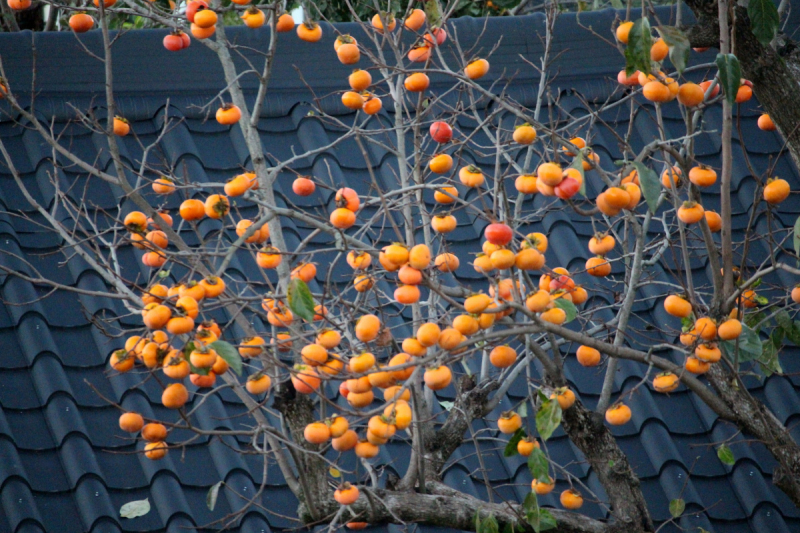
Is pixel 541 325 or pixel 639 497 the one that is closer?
pixel 541 325

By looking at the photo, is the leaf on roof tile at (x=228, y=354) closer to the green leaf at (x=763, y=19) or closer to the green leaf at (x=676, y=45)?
the green leaf at (x=676, y=45)

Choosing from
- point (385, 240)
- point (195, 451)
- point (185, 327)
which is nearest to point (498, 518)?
point (185, 327)

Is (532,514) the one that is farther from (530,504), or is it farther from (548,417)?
(548,417)

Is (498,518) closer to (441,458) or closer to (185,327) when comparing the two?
(441,458)

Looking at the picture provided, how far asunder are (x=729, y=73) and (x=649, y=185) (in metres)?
0.32

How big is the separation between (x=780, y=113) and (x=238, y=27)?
2.26 m

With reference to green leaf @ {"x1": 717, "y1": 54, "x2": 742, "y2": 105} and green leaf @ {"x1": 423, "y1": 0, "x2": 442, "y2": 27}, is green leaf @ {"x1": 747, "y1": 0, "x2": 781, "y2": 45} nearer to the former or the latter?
green leaf @ {"x1": 717, "y1": 54, "x2": 742, "y2": 105}

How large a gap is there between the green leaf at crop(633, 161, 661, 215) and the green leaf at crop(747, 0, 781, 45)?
50 centimetres

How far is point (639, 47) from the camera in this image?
5.20 feet

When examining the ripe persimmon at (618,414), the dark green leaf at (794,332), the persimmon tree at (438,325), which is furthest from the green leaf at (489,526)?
the dark green leaf at (794,332)

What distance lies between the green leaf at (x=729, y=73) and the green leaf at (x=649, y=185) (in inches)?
9.8

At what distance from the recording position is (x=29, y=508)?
2318 mm

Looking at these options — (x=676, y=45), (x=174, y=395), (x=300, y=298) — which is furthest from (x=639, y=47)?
(x=174, y=395)

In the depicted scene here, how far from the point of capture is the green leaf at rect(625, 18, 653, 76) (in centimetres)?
156
